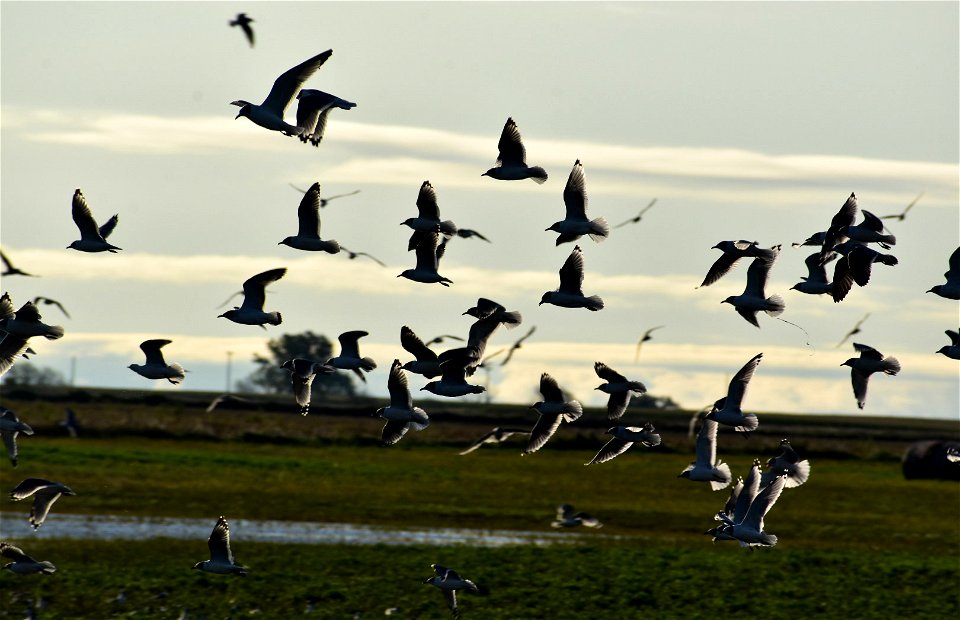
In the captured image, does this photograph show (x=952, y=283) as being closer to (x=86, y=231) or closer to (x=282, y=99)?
(x=282, y=99)

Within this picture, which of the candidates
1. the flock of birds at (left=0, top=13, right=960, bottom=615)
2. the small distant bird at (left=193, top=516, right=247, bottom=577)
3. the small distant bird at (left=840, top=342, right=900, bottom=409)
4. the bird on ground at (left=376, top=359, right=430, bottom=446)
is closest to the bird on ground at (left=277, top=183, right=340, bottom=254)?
the flock of birds at (left=0, top=13, right=960, bottom=615)

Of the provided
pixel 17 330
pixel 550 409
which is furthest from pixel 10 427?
pixel 550 409

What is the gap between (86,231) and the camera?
2895cm

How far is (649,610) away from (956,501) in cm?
4196

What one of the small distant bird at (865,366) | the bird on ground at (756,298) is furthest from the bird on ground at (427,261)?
the small distant bird at (865,366)

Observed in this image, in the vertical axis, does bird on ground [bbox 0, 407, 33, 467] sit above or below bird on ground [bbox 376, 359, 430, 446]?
below

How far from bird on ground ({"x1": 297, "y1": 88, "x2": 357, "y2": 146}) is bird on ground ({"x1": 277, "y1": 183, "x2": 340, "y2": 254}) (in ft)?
6.49

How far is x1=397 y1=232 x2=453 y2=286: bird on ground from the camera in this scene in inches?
1121

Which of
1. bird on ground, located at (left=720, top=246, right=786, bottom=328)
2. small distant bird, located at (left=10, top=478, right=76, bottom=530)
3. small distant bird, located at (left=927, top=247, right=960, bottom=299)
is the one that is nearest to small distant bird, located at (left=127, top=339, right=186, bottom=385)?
small distant bird, located at (left=10, top=478, right=76, bottom=530)

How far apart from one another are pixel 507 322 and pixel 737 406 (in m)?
4.67

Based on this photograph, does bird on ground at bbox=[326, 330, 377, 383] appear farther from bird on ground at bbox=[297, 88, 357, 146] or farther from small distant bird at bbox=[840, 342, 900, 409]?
small distant bird at bbox=[840, 342, 900, 409]

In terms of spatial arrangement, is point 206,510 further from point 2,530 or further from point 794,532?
point 794,532

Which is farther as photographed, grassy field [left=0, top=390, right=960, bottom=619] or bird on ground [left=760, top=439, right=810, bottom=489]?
grassy field [left=0, top=390, right=960, bottom=619]

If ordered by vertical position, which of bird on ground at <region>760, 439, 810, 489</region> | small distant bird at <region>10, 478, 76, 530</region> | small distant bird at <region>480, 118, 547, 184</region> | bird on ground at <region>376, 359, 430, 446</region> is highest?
small distant bird at <region>480, 118, 547, 184</region>
